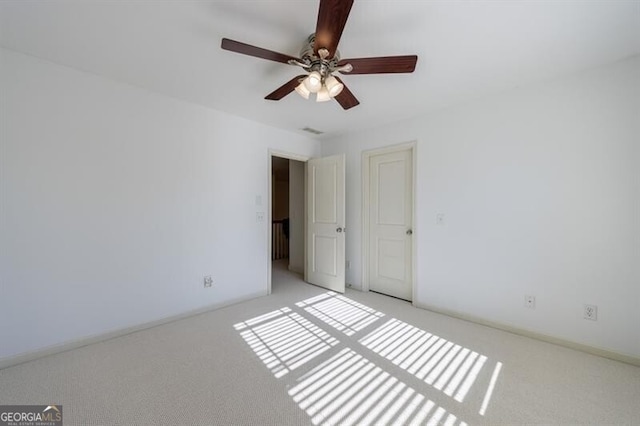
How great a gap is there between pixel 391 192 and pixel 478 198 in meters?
1.09

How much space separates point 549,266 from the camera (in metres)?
2.38

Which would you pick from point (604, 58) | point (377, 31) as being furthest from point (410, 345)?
point (604, 58)

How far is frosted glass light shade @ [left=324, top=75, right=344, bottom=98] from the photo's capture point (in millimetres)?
1863

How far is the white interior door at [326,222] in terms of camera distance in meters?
3.77

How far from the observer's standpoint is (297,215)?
5219 mm

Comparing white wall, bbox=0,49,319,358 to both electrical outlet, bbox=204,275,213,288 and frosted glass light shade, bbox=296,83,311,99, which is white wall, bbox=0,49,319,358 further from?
frosted glass light shade, bbox=296,83,311,99

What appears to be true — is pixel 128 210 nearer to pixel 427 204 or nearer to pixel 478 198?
pixel 427 204

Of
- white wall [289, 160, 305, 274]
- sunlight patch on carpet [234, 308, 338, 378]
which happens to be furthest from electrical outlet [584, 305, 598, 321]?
white wall [289, 160, 305, 274]

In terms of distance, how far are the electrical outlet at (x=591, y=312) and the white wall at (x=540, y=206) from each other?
0.12 feet

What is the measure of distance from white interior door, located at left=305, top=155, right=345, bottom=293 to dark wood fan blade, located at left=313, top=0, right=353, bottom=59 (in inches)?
86.3

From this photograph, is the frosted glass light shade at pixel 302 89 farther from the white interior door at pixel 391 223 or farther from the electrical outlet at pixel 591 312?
the electrical outlet at pixel 591 312

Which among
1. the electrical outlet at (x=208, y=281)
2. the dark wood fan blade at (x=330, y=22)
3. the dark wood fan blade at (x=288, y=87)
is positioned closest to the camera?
the dark wood fan blade at (x=330, y=22)

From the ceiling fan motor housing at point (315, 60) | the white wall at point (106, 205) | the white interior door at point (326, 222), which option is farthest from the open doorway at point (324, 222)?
the ceiling fan motor housing at point (315, 60)

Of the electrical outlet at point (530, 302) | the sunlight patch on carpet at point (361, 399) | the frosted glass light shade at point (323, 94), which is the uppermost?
the frosted glass light shade at point (323, 94)
